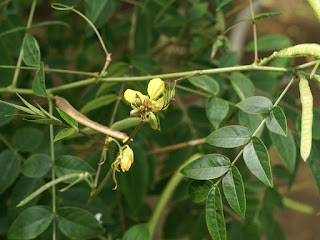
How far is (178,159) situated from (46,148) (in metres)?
0.34

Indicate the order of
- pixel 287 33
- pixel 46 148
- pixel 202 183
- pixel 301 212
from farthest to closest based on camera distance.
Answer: pixel 287 33 < pixel 301 212 < pixel 46 148 < pixel 202 183

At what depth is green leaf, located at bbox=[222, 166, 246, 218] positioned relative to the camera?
0.62m

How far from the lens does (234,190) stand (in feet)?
2.08

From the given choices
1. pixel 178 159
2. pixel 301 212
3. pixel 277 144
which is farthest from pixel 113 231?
pixel 301 212

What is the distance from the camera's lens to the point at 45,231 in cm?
76

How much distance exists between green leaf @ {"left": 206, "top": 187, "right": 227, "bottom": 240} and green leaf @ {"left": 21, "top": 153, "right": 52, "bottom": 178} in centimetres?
32

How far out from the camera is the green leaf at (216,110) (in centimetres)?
75

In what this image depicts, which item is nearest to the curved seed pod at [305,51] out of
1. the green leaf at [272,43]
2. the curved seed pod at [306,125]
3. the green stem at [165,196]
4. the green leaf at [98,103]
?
the curved seed pod at [306,125]

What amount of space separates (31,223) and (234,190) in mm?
357

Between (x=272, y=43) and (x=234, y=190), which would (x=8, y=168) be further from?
(x=272, y=43)

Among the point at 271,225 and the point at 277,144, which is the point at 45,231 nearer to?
the point at 277,144

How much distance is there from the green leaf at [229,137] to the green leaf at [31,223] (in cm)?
33

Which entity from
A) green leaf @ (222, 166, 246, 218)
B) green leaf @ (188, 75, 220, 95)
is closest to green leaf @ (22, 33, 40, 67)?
green leaf @ (188, 75, 220, 95)

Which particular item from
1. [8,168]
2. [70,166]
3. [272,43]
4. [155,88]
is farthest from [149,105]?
[272,43]
